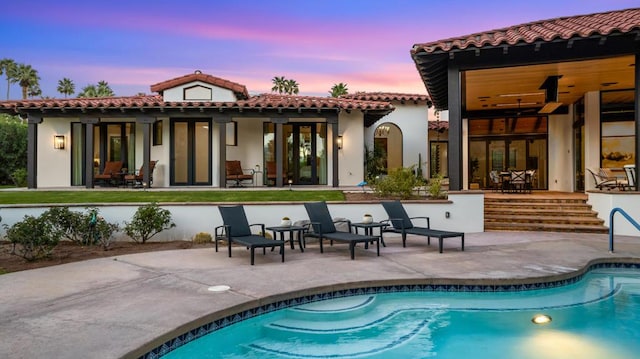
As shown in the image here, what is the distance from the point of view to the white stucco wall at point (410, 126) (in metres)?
22.4

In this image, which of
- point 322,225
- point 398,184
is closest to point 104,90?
point 398,184

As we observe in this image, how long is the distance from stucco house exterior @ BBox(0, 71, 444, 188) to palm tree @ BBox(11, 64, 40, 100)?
57.0m

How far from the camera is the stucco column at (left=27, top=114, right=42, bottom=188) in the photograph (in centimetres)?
1608

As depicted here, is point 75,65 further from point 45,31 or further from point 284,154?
point 284,154

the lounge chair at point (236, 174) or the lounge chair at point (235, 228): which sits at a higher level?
the lounge chair at point (236, 174)

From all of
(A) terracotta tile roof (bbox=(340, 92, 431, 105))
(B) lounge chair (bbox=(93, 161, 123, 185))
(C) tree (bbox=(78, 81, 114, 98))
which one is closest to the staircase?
(A) terracotta tile roof (bbox=(340, 92, 431, 105))

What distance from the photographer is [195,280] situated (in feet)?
21.2

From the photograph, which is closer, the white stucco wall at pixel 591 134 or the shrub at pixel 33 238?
the shrub at pixel 33 238

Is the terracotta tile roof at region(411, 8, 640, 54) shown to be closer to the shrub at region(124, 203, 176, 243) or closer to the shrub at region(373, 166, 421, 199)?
the shrub at region(373, 166, 421, 199)

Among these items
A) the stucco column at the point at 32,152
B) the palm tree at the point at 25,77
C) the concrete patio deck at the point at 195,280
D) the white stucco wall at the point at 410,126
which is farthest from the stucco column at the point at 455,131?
the palm tree at the point at 25,77

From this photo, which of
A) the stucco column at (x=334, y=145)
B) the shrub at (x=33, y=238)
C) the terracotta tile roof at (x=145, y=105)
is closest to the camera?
the shrub at (x=33, y=238)

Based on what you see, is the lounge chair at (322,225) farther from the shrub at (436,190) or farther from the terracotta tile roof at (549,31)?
the terracotta tile roof at (549,31)

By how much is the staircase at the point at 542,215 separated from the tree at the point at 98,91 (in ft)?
151

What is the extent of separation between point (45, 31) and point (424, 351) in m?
26.2
